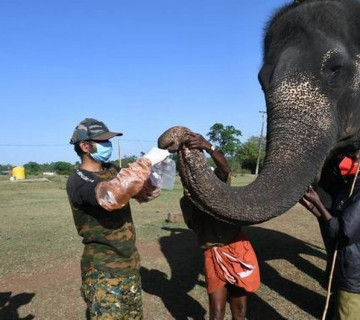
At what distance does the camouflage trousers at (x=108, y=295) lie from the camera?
318 cm

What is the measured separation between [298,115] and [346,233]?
87 centimetres

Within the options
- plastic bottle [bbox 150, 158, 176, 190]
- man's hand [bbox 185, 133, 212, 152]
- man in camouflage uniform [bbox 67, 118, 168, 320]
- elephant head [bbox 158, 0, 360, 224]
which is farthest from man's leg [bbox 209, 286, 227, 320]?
man's hand [bbox 185, 133, 212, 152]

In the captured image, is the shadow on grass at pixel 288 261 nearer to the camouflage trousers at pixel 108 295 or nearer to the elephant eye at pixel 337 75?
the camouflage trousers at pixel 108 295

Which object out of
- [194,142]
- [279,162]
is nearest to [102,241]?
[194,142]

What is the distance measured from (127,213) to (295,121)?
144 centimetres

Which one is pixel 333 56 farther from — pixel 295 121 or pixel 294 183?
pixel 294 183

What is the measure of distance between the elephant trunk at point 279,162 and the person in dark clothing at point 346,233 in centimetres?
38

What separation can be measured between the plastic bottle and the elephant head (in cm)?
75

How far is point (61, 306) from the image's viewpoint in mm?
5195

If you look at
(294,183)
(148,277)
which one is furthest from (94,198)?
(148,277)

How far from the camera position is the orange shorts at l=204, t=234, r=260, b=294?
3785 millimetres

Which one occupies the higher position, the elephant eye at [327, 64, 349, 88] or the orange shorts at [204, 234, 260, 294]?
the elephant eye at [327, 64, 349, 88]

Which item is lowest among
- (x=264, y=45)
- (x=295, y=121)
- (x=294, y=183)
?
(x=294, y=183)

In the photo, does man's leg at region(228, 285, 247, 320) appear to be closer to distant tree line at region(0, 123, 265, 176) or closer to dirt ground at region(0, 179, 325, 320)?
dirt ground at region(0, 179, 325, 320)
